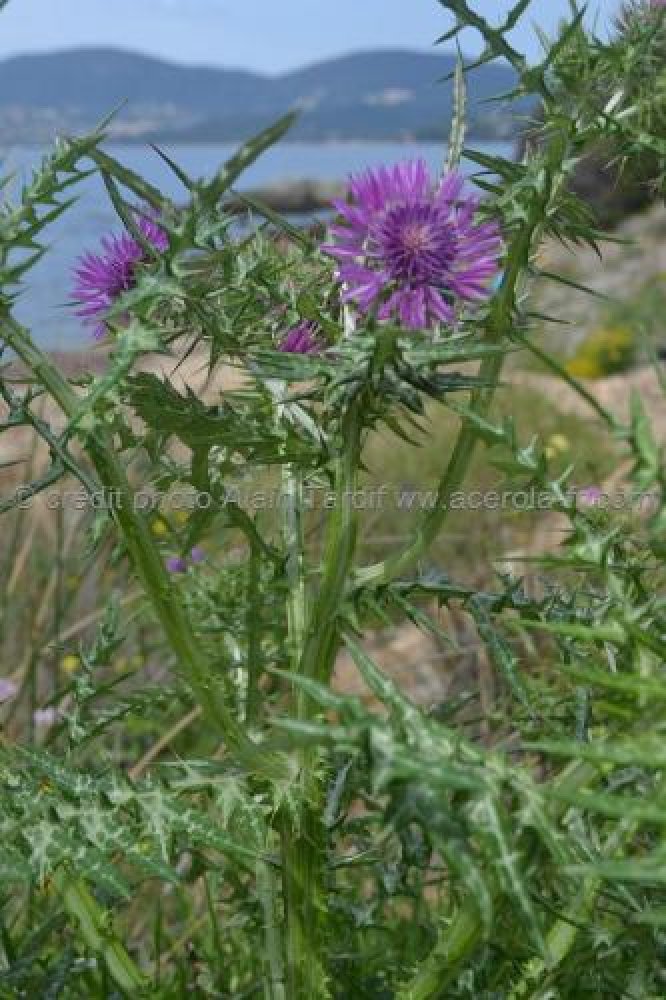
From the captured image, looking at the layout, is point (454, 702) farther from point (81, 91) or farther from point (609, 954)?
point (81, 91)

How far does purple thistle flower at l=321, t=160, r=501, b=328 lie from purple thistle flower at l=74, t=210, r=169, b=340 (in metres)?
0.26

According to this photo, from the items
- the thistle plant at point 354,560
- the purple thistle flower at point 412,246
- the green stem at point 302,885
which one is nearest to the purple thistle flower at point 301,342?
the thistle plant at point 354,560

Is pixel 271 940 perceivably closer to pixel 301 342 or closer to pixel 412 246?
pixel 301 342

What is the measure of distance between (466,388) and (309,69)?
7437 inches

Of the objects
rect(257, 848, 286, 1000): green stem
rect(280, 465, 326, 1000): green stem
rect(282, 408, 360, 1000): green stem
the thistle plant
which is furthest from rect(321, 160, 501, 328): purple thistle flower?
rect(257, 848, 286, 1000): green stem

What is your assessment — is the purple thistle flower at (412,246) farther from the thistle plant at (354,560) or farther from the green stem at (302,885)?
the green stem at (302,885)

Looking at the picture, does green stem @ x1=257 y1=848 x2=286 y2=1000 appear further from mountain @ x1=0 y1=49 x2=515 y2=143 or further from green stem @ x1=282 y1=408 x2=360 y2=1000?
mountain @ x1=0 y1=49 x2=515 y2=143

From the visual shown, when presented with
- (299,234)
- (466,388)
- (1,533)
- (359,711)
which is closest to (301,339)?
(299,234)

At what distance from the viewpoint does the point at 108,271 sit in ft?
4.38

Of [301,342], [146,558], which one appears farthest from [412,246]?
[146,558]

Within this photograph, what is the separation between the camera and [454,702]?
1687 mm

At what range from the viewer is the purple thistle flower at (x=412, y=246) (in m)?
1.11

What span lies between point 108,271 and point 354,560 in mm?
394

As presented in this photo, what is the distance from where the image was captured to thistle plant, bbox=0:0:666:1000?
874 mm
